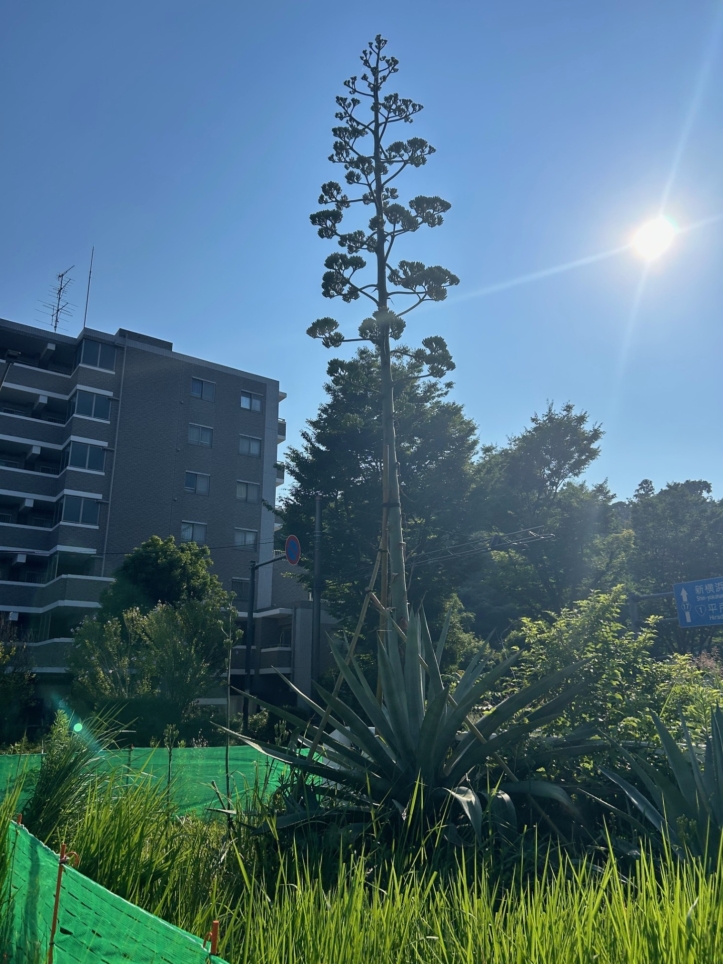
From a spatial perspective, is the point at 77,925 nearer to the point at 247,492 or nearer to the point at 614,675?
the point at 614,675

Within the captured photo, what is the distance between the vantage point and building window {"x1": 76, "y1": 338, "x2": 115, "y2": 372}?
42.6m

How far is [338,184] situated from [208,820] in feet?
23.9

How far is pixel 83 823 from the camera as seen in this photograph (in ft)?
15.1

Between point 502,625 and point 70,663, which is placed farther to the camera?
point 502,625

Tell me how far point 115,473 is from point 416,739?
3893cm

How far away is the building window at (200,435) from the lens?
45719 mm

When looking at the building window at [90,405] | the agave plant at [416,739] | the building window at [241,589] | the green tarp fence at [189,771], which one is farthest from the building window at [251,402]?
the agave plant at [416,739]

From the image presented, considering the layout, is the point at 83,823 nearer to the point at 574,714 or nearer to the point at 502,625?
the point at 574,714

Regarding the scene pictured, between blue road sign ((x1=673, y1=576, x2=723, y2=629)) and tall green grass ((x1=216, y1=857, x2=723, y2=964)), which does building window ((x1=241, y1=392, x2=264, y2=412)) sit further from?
tall green grass ((x1=216, y1=857, x2=723, y2=964))

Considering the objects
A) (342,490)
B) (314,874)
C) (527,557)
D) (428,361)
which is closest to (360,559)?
(342,490)

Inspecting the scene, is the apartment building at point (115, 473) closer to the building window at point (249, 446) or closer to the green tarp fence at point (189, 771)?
the building window at point (249, 446)

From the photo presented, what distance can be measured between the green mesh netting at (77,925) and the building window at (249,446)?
146 feet

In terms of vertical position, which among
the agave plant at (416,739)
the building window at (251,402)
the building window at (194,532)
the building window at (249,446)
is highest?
the building window at (251,402)

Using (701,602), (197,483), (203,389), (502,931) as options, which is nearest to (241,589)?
(197,483)
